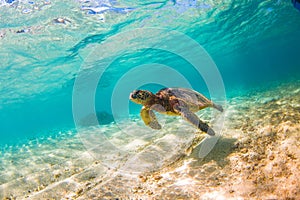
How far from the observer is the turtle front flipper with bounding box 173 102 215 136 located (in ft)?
12.1

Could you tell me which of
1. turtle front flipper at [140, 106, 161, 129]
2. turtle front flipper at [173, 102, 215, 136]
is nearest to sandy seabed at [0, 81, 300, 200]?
turtle front flipper at [173, 102, 215, 136]

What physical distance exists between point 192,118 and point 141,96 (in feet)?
4.37

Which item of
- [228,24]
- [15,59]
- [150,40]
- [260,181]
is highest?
[15,59]

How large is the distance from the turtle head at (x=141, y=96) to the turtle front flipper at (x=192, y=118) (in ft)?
2.19

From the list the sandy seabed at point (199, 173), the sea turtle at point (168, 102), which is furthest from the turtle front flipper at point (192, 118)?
the sandy seabed at point (199, 173)

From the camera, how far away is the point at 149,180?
314 cm

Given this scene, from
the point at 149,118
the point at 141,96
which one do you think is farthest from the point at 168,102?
the point at 149,118

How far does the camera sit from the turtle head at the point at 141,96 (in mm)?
4298

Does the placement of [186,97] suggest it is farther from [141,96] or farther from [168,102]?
[141,96]

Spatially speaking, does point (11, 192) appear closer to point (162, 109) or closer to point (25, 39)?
point (162, 109)

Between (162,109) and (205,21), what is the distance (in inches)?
696

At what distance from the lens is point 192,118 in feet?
12.6

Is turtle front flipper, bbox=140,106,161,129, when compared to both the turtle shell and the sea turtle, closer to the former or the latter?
the sea turtle

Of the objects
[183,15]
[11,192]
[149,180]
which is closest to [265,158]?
[149,180]
